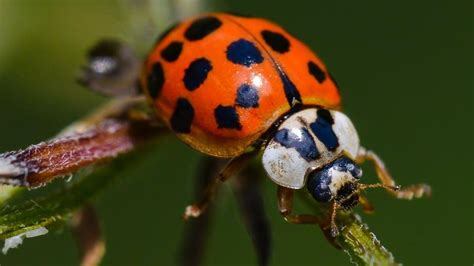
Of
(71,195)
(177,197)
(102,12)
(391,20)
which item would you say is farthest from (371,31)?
(71,195)

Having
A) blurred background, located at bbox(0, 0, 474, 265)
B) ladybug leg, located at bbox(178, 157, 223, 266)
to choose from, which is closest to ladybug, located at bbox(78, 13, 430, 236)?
ladybug leg, located at bbox(178, 157, 223, 266)

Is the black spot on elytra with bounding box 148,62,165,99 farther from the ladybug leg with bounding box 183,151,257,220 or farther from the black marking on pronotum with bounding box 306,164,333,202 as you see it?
the black marking on pronotum with bounding box 306,164,333,202

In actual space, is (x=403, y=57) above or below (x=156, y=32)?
below

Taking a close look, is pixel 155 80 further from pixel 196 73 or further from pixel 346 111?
pixel 346 111

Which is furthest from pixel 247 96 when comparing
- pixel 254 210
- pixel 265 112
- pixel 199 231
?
pixel 199 231

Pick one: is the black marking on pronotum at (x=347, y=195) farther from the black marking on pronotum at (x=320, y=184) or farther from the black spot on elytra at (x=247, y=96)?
the black spot on elytra at (x=247, y=96)

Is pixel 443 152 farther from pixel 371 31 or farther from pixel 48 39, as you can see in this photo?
pixel 48 39
